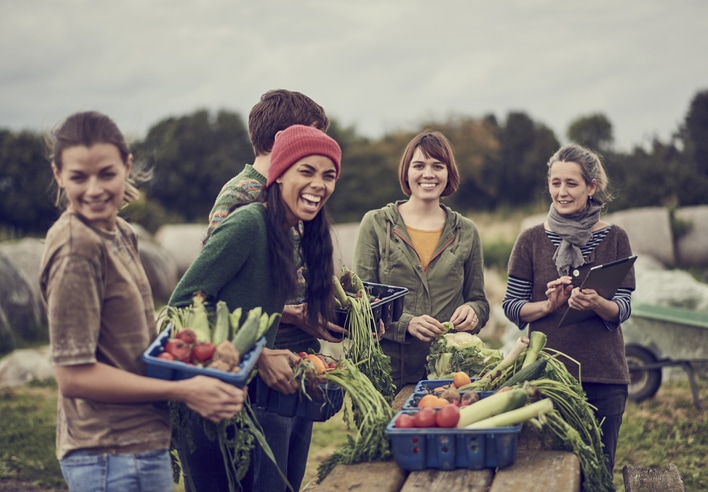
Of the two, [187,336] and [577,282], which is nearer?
[187,336]

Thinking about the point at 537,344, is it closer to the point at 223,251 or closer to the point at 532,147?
the point at 223,251

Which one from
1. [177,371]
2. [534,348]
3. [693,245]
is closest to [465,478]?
[534,348]

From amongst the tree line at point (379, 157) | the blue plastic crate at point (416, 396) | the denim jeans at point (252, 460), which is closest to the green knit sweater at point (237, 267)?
the denim jeans at point (252, 460)

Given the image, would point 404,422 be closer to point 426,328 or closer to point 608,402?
point 426,328

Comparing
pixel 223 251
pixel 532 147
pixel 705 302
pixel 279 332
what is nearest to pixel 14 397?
pixel 279 332

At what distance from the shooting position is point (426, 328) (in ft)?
14.6

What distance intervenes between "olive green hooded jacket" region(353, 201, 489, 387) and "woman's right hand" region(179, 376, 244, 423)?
198 cm

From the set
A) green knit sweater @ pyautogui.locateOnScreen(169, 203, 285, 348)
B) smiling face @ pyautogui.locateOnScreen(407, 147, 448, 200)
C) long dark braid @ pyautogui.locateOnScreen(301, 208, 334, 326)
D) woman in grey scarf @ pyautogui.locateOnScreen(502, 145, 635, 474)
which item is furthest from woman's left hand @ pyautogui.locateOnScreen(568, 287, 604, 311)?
green knit sweater @ pyautogui.locateOnScreen(169, 203, 285, 348)

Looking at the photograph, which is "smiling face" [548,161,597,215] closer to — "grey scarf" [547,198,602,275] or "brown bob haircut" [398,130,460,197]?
"grey scarf" [547,198,602,275]

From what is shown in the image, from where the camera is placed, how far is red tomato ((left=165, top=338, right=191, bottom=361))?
2.81 m

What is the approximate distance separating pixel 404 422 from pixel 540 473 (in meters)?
0.51

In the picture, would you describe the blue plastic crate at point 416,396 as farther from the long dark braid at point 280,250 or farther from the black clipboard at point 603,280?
the black clipboard at point 603,280

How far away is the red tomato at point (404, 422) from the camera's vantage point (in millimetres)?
3043

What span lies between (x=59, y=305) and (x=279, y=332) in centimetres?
149
